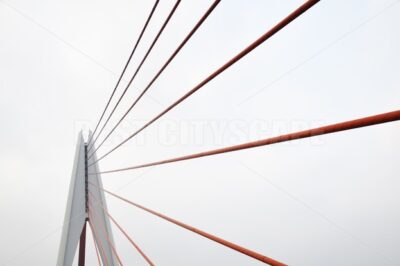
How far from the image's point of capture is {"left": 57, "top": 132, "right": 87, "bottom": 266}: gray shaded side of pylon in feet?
8.93

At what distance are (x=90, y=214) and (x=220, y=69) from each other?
142 inches

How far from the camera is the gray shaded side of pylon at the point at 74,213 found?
272 cm

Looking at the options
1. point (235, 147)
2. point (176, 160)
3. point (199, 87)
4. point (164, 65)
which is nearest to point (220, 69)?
point (199, 87)

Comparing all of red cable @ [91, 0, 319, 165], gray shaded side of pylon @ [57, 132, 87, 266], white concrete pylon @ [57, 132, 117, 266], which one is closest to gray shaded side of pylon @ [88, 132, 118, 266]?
white concrete pylon @ [57, 132, 117, 266]

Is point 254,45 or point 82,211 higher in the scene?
point 254,45

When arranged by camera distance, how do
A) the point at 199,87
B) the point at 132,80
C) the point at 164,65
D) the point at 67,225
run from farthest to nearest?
the point at 67,225, the point at 132,80, the point at 164,65, the point at 199,87

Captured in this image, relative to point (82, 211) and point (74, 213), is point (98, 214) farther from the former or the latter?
point (74, 213)

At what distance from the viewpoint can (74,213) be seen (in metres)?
3.15

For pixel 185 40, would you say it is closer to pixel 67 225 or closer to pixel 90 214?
pixel 67 225

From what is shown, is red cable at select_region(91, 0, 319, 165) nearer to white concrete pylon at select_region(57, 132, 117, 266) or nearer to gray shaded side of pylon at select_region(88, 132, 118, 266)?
white concrete pylon at select_region(57, 132, 117, 266)

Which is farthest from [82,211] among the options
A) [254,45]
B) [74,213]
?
[254,45]

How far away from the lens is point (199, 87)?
39.9 inches

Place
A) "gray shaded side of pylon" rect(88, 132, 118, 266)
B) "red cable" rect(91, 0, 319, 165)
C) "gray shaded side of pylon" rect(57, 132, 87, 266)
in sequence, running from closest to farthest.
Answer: "red cable" rect(91, 0, 319, 165)
"gray shaded side of pylon" rect(57, 132, 87, 266)
"gray shaded side of pylon" rect(88, 132, 118, 266)

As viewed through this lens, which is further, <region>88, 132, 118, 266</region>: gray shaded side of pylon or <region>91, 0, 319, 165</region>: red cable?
<region>88, 132, 118, 266</region>: gray shaded side of pylon
